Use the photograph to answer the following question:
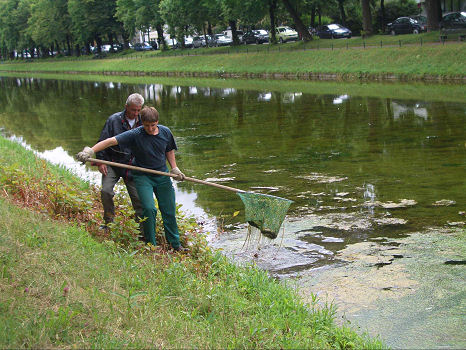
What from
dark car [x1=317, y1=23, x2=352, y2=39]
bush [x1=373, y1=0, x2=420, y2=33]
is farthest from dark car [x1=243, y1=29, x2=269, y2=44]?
bush [x1=373, y1=0, x2=420, y2=33]

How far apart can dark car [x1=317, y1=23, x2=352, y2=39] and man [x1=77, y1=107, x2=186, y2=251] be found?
1814 inches

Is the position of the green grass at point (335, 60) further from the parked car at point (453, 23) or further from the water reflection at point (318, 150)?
the water reflection at point (318, 150)

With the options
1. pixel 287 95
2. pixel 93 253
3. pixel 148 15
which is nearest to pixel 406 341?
pixel 93 253

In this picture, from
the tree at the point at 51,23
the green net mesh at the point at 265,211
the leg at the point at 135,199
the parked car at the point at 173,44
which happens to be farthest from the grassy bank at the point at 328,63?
the tree at the point at 51,23

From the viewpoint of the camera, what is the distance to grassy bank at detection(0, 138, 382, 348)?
4.89 meters

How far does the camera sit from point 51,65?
93.0 m

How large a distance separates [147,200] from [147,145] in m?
0.66

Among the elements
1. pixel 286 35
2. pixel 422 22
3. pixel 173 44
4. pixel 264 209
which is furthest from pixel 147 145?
pixel 173 44

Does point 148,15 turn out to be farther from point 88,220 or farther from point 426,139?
point 88,220

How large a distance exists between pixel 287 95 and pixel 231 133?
1207 centimetres

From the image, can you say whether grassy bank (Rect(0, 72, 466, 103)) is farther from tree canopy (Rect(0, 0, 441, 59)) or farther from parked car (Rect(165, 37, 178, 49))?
parked car (Rect(165, 37, 178, 49))

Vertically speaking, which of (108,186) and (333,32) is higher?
(333,32)

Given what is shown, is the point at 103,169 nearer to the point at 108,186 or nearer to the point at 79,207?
the point at 108,186

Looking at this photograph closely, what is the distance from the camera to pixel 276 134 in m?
19.9
